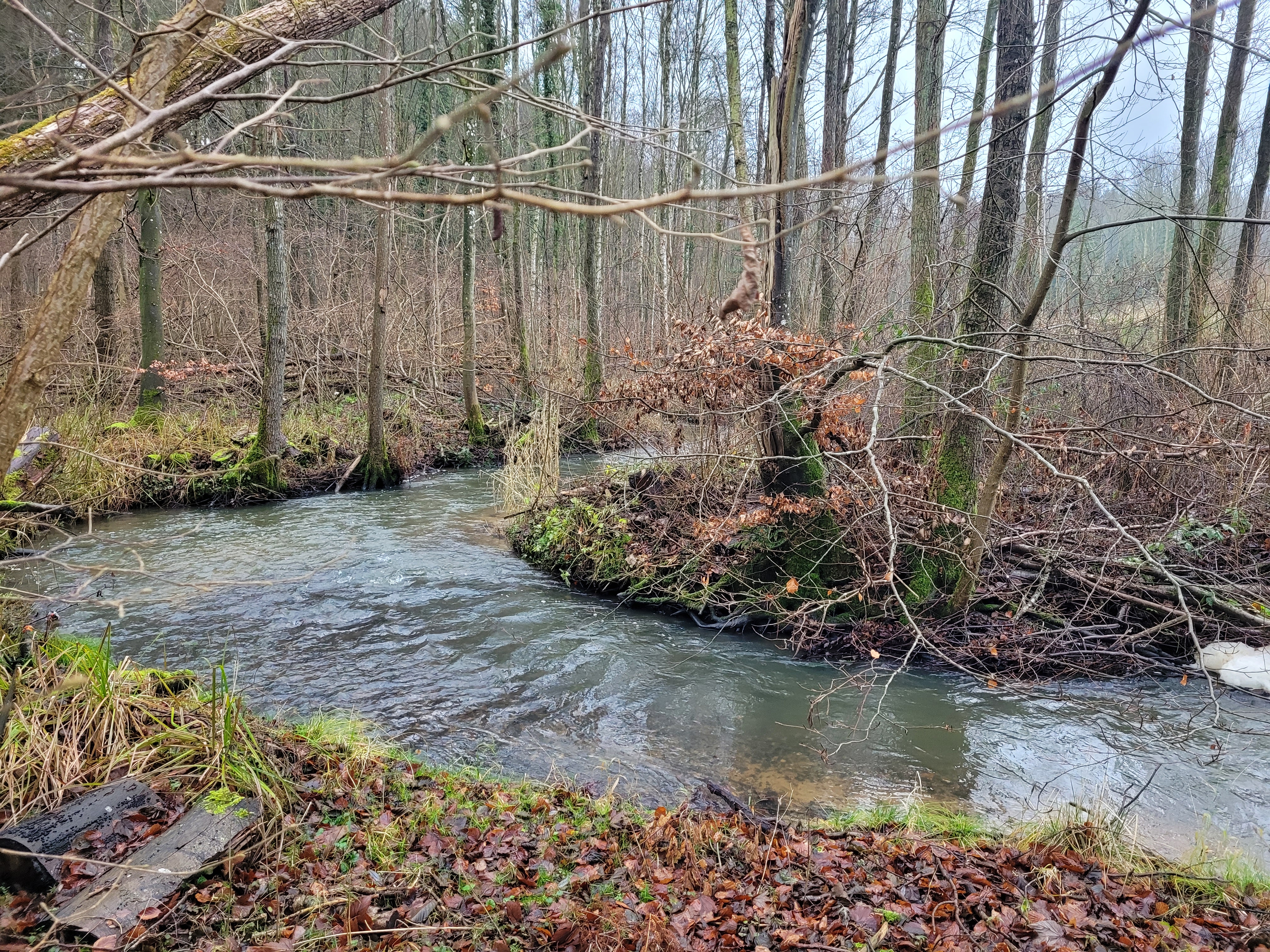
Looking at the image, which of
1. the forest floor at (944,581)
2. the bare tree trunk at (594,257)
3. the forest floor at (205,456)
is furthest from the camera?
the bare tree trunk at (594,257)

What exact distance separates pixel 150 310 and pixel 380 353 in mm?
3505

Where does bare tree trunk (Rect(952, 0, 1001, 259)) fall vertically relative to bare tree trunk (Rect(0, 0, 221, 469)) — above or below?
above

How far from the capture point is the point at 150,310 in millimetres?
11250

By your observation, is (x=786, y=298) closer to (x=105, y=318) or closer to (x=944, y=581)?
(x=944, y=581)

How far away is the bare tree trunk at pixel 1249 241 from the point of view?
8.46 metres

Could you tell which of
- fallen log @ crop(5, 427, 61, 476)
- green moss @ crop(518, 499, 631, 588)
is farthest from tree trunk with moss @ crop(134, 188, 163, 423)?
green moss @ crop(518, 499, 631, 588)

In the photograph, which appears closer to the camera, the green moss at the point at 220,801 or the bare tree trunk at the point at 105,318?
the green moss at the point at 220,801

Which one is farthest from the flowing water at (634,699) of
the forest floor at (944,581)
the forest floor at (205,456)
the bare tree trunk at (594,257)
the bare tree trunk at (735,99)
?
the bare tree trunk at (594,257)

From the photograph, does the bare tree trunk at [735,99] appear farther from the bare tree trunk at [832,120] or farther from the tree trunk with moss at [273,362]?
the tree trunk with moss at [273,362]

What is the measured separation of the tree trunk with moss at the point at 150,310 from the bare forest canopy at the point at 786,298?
0.24ft

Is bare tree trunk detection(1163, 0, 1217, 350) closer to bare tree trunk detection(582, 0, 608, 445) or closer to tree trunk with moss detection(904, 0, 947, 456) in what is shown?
tree trunk with moss detection(904, 0, 947, 456)

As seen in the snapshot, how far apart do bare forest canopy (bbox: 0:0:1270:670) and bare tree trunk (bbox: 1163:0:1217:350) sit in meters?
0.06

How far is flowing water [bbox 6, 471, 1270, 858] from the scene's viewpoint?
4.61 metres

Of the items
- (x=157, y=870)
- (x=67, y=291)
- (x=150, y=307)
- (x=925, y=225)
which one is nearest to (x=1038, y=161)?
(x=925, y=225)
